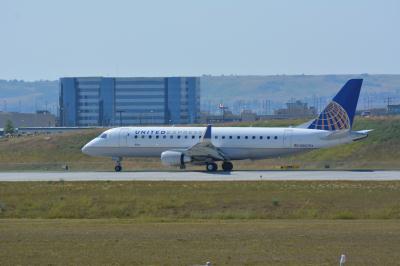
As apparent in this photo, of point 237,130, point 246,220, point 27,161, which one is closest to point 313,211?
point 246,220

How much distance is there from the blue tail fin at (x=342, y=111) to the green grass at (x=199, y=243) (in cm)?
3181

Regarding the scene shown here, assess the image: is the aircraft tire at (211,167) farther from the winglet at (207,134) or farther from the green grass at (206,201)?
the green grass at (206,201)

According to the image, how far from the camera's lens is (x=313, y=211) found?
37.5 meters

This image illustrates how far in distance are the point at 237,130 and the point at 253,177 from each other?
10.1 meters

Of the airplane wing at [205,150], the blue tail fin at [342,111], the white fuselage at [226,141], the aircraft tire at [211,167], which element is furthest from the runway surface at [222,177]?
the blue tail fin at [342,111]

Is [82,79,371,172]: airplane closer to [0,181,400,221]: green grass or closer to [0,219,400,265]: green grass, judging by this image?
[0,181,400,221]: green grass

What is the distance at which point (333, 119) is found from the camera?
210ft

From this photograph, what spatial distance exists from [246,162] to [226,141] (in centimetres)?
1463

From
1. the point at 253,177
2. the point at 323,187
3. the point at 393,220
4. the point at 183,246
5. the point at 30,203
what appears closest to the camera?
the point at 183,246

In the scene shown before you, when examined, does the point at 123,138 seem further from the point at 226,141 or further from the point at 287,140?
the point at 287,140

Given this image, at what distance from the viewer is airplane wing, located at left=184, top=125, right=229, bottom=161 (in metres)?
62.3

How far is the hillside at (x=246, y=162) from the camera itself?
7562 centimetres

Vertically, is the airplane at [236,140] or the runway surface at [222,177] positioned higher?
the airplane at [236,140]

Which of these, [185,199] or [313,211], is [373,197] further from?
[185,199]
